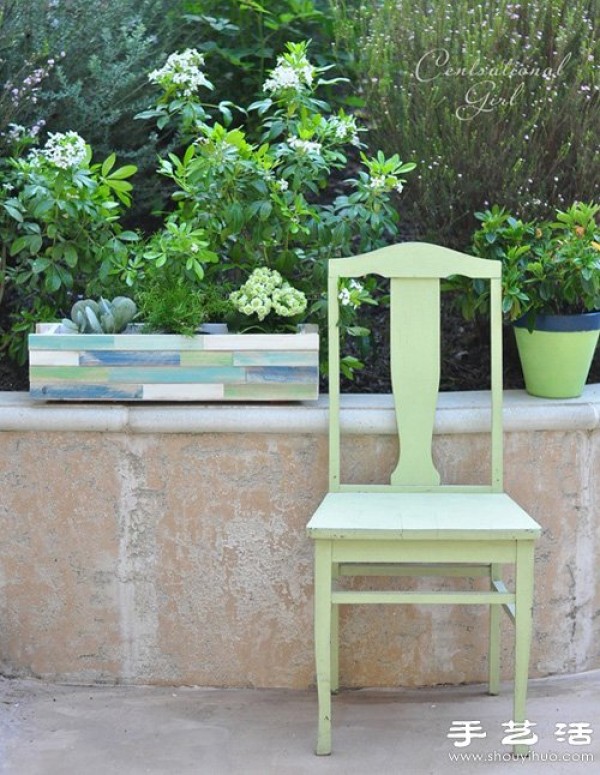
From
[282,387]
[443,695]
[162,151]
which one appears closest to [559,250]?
[282,387]

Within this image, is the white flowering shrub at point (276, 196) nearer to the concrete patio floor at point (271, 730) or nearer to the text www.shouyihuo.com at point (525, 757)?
the concrete patio floor at point (271, 730)

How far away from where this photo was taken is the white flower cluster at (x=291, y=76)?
308cm

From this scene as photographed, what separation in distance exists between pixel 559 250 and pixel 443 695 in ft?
3.67

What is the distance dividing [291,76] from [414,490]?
1070 mm

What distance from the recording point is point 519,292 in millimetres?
2984

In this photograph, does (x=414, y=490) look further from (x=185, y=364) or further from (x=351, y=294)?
(x=185, y=364)

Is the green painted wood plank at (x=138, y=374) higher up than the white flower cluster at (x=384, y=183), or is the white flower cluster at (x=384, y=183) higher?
the white flower cluster at (x=384, y=183)

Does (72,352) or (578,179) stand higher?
(578,179)

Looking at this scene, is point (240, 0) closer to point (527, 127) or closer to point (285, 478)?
point (527, 127)

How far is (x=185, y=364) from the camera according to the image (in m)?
2.93

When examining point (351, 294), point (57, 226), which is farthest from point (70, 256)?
point (351, 294)

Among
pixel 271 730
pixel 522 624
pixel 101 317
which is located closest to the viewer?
pixel 522 624

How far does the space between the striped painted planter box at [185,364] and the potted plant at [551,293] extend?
523mm

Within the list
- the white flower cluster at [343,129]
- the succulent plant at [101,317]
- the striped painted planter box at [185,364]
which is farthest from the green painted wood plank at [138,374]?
the white flower cluster at [343,129]
